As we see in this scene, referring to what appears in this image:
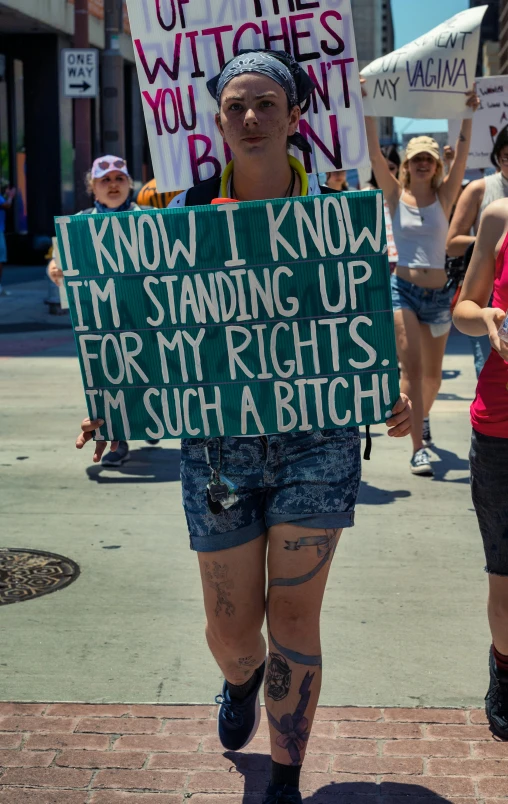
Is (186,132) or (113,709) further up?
(186,132)

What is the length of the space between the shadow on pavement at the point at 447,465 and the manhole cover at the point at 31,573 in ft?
8.93

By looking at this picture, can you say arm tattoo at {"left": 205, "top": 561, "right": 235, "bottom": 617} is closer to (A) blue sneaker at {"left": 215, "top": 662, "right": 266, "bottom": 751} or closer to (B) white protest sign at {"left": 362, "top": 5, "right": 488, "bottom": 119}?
(A) blue sneaker at {"left": 215, "top": 662, "right": 266, "bottom": 751}

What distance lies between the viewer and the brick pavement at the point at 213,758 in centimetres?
347

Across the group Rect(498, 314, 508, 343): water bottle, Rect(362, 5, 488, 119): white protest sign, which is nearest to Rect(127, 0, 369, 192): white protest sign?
Rect(498, 314, 508, 343): water bottle

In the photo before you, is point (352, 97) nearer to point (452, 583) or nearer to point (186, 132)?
point (186, 132)

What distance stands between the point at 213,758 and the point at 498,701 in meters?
0.91

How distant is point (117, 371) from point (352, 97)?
114 cm

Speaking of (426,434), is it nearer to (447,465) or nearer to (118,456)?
(447,465)

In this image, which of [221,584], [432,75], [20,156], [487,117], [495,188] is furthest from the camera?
[20,156]

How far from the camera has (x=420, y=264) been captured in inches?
301

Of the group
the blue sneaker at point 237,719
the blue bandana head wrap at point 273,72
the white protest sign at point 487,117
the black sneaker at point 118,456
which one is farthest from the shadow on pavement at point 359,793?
the white protest sign at point 487,117

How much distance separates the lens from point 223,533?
3320mm

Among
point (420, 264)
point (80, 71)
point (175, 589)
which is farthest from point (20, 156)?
point (175, 589)

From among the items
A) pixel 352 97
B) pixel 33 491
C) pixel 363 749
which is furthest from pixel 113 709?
pixel 33 491
